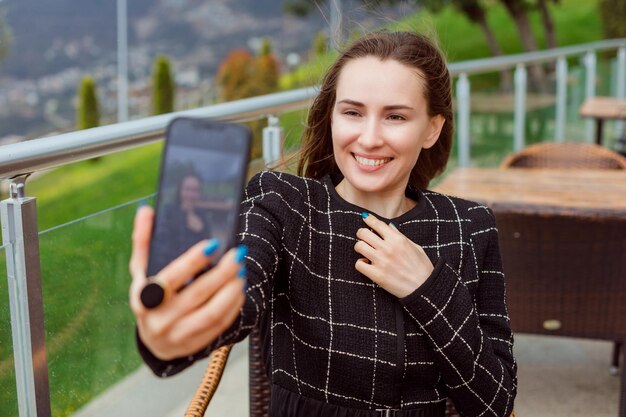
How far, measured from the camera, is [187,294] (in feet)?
2.97

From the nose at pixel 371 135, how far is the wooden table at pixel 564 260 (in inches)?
48.1

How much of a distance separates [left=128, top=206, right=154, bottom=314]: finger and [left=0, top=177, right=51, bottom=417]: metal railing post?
2.80ft

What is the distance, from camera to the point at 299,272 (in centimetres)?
162

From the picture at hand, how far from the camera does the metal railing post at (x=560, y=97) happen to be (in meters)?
7.17

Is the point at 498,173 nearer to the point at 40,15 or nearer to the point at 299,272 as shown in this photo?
the point at 299,272

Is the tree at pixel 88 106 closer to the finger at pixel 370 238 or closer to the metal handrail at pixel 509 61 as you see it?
the metal handrail at pixel 509 61

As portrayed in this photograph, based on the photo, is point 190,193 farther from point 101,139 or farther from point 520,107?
point 520,107

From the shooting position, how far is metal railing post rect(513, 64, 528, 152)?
5.96 m

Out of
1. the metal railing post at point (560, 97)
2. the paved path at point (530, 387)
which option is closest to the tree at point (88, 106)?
the metal railing post at point (560, 97)

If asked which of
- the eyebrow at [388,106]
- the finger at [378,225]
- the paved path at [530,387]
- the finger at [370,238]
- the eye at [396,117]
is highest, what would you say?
the eyebrow at [388,106]

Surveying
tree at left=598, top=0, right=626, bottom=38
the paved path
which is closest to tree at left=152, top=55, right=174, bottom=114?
Answer: tree at left=598, top=0, right=626, bottom=38

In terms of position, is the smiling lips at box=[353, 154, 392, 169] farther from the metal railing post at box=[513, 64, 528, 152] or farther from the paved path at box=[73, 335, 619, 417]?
the metal railing post at box=[513, 64, 528, 152]

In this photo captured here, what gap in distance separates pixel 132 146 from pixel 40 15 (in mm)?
55404

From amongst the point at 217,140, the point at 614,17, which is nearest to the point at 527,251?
the point at 217,140
